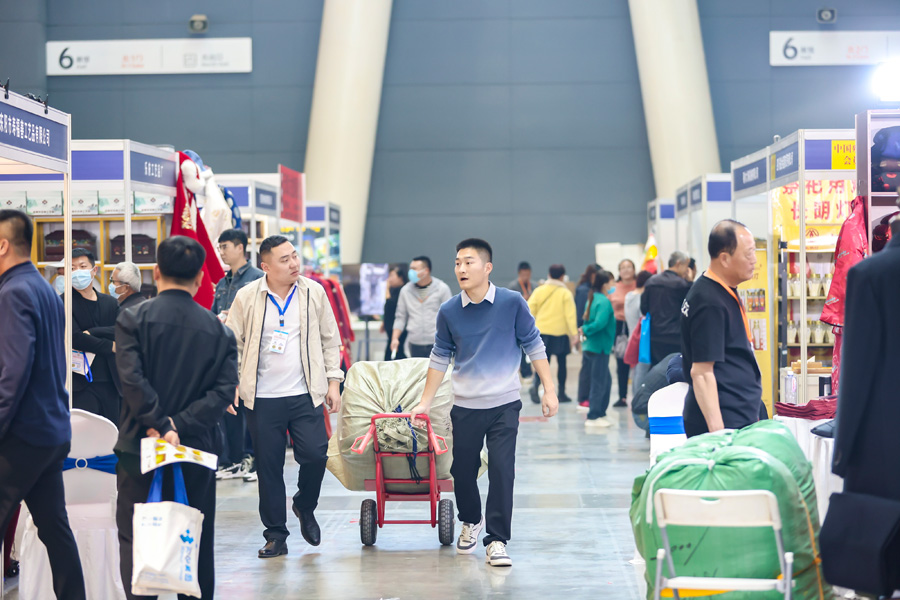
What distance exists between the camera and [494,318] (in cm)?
472

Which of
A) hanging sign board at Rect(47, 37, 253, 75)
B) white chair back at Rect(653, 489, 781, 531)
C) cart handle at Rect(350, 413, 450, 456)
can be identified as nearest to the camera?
white chair back at Rect(653, 489, 781, 531)

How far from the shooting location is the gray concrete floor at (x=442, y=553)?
171 inches

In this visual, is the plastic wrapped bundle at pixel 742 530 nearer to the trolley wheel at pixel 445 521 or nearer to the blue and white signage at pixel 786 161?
the trolley wheel at pixel 445 521

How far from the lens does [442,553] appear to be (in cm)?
495

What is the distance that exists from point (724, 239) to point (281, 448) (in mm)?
2362

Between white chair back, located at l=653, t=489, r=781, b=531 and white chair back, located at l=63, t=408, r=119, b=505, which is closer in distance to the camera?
white chair back, located at l=653, t=489, r=781, b=531

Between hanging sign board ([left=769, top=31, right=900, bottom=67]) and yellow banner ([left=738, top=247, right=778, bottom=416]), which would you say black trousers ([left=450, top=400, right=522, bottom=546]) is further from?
hanging sign board ([left=769, top=31, right=900, bottom=67])

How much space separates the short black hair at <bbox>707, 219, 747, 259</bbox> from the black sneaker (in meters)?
4.38

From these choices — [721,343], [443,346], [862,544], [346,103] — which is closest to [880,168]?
[721,343]

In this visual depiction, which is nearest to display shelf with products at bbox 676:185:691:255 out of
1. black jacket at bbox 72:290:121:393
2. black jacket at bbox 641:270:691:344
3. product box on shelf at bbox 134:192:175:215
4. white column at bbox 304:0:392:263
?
black jacket at bbox 641:270:691:344

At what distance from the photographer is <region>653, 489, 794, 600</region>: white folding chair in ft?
Answer: 9.36

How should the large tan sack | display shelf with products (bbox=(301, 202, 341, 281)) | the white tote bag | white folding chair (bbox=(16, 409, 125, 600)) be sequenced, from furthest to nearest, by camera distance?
1. display shelf with products (bbox=(301, 202, 341, 281))
2. the large tan sack
3. white folding chair (bbox=(16, 409, 125, 600))
4. the white tote bag

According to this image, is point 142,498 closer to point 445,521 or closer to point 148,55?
point 445,521

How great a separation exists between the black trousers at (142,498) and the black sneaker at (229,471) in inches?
141
